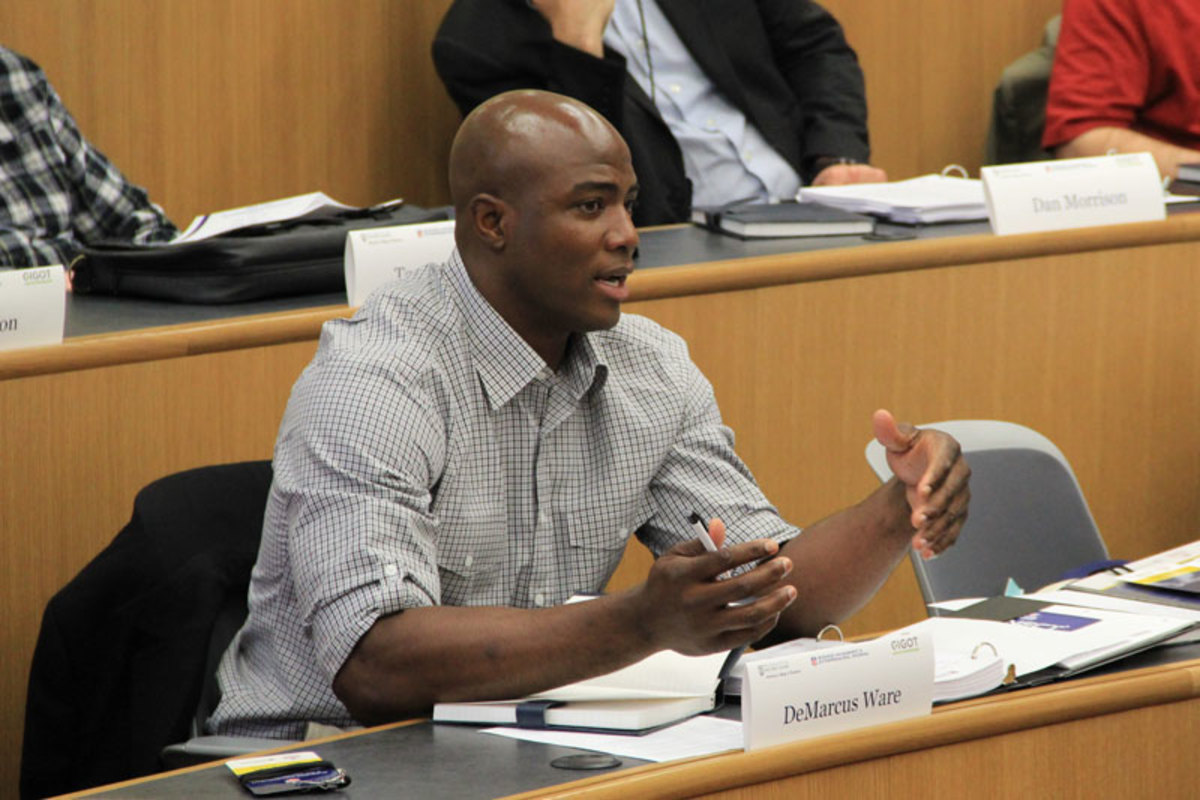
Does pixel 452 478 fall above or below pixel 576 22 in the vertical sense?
below

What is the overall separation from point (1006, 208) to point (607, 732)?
5.49 feet

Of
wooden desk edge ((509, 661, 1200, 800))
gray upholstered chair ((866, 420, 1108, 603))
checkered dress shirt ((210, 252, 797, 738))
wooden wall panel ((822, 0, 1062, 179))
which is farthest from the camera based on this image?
wooden wall panel ((822, 0, 1062, 179))

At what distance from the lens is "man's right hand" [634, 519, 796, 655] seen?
146cm

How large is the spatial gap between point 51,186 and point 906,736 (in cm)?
209

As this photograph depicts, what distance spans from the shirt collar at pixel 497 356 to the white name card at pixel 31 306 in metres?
0.63

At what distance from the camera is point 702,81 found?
3.83 m

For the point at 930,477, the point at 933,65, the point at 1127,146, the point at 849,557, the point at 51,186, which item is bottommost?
the point at 849,557

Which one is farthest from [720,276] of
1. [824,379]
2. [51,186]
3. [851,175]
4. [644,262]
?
[51,186]

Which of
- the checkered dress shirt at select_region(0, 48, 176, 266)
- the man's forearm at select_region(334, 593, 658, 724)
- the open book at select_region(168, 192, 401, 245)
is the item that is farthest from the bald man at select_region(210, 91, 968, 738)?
the checkered dress shirt at select_region(0, 48, 176, 266)

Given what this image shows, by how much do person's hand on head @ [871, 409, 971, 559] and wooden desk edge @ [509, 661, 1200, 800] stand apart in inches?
8.2

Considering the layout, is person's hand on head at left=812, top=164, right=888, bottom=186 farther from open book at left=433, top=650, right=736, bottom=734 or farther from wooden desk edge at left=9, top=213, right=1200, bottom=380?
open book at left=433, top=650, right=736, bottom=734

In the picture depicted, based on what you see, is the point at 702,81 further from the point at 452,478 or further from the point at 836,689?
the point at 836,689

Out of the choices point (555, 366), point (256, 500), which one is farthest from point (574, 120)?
point (256, 500)

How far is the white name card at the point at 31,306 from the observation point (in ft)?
7.34
